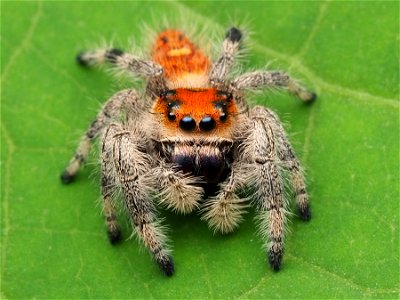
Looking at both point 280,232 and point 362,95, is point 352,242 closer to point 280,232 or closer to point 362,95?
point 280,232

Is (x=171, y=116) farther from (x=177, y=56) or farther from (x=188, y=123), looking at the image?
(x=177, y=56)

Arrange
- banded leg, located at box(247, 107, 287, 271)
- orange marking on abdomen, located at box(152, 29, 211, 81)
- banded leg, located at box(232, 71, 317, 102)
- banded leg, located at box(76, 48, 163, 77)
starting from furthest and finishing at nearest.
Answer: orange marking on abdomen, located at box(152, 29, 211, 81) → banded leg, located at box(76, 48, 163, 77) → banded leg, located at box(232, 71, 317, 102) → banded leg, located at box(247, 107, 287, 271)

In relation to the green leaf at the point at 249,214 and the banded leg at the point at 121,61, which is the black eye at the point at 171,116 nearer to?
the banded leg at the point at 121,61

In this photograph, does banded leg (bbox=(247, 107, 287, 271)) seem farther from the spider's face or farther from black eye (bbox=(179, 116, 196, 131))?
black eye (bbox=(179, 116, 196, 131))

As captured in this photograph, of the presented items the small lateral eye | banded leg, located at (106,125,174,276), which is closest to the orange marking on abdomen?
the small lateral eye

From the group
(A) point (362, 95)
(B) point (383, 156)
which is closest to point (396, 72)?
(A) point (362, 95)

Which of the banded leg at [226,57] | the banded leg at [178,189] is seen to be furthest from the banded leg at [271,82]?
the banded leg at [178,189]
